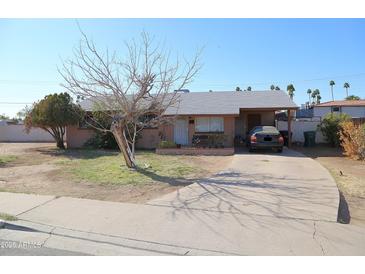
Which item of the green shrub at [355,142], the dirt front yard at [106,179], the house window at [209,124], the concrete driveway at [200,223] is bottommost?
the concrete driveway at [200,223]

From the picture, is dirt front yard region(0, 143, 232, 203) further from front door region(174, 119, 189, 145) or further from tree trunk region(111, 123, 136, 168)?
front door region(174, 119, 189, 145)

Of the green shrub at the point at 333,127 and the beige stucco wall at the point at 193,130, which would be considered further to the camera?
the green shrub at the point at 333,127

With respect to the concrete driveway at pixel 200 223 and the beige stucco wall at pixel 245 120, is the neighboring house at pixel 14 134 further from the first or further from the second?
the concrete driveway at pixel 200 223

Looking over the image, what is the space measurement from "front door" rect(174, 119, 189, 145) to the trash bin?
764 cm

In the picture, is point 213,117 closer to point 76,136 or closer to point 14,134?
point 76,136

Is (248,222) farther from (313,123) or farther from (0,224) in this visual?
(313,123)

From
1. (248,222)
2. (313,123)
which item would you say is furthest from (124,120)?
(313,123)

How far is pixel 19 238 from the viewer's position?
5.64 metres

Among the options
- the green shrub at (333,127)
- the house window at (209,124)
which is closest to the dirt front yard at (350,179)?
the green shrub at (333,127)

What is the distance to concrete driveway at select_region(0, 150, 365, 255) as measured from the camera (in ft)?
16.9

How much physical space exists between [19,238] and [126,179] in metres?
5.07

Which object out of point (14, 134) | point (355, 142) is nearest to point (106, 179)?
point (355, 142)

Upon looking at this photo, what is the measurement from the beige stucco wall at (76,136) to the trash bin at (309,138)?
13.9 meters

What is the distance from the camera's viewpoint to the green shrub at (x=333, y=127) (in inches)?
854
